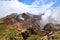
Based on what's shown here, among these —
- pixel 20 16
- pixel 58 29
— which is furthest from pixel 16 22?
pixel 58 29

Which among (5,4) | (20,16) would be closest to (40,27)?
(20,16)

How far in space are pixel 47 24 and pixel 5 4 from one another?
85.5 inches

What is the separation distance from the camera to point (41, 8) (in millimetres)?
10500

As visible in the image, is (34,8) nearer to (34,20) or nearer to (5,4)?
(34,20)

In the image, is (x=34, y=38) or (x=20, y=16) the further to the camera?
(x=20, y=16)

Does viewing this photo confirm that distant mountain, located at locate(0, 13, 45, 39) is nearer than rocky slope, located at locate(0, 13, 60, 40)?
No

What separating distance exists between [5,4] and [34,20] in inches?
61.1

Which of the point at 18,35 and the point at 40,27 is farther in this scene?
the point at 40,27

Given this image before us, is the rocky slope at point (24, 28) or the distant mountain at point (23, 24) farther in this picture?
the distant mountain at point (23, 24)

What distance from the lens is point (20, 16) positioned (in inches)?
413

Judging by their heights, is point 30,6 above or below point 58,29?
above

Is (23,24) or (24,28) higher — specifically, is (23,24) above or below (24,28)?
above

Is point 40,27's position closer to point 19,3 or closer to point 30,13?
point 30,13


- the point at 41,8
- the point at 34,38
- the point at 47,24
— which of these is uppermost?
the point at 41,8
